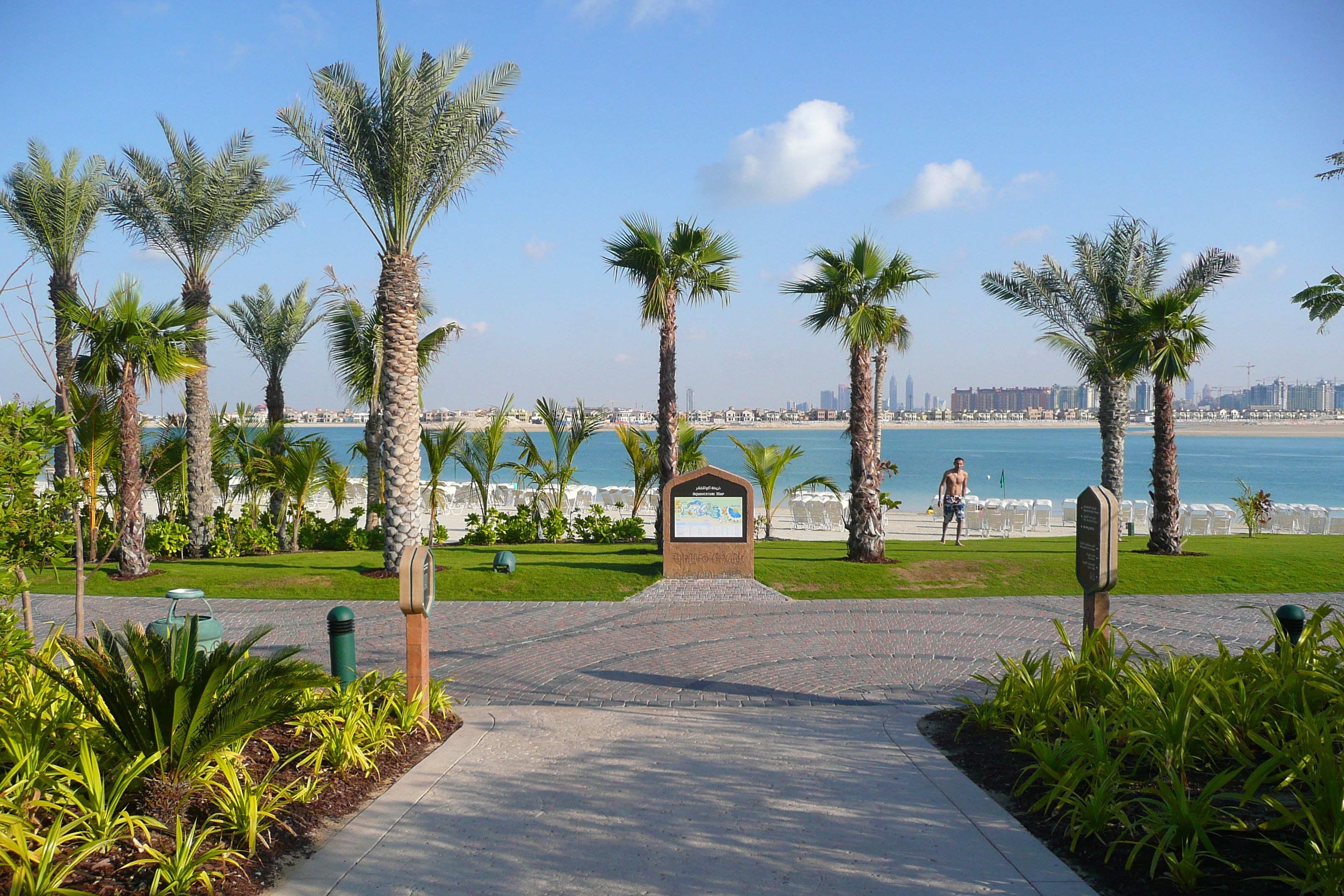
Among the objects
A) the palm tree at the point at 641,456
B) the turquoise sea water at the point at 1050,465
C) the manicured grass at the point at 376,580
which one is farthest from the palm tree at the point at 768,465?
the manicured grass at the point at 376,580

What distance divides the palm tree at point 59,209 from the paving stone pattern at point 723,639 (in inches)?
292

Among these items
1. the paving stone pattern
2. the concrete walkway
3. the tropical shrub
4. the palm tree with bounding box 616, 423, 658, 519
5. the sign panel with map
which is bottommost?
the paving stone pattern

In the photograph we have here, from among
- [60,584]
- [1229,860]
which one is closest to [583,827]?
[1229,860]

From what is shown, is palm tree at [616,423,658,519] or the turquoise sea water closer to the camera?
palm tree at [616,423,658,519]

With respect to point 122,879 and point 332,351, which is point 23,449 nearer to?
point 122,879

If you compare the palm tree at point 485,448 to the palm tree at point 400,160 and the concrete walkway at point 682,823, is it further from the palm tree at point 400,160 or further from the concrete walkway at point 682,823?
the concrete walkway at point 682,823

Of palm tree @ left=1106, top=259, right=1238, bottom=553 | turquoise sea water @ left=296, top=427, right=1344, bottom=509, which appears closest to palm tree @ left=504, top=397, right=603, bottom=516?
turquoise sea water @ left=296, top=427, right=1344, bottom=509

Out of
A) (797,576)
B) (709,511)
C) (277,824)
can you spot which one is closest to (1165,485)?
(797,576)

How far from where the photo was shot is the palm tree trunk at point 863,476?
513 inches

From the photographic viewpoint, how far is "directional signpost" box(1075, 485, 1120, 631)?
5984 mm

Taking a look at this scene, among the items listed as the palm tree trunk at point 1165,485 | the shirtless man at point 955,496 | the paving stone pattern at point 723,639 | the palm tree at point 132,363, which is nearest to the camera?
the paving stone pattern at point 723,639

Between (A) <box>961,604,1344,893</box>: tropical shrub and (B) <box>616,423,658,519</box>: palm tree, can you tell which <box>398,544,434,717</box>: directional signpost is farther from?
(B) <box>616,423,658,519</box>: palm tree

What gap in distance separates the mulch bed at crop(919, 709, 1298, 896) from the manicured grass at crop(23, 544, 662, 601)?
7.11 metres

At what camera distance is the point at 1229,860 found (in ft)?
11.4
